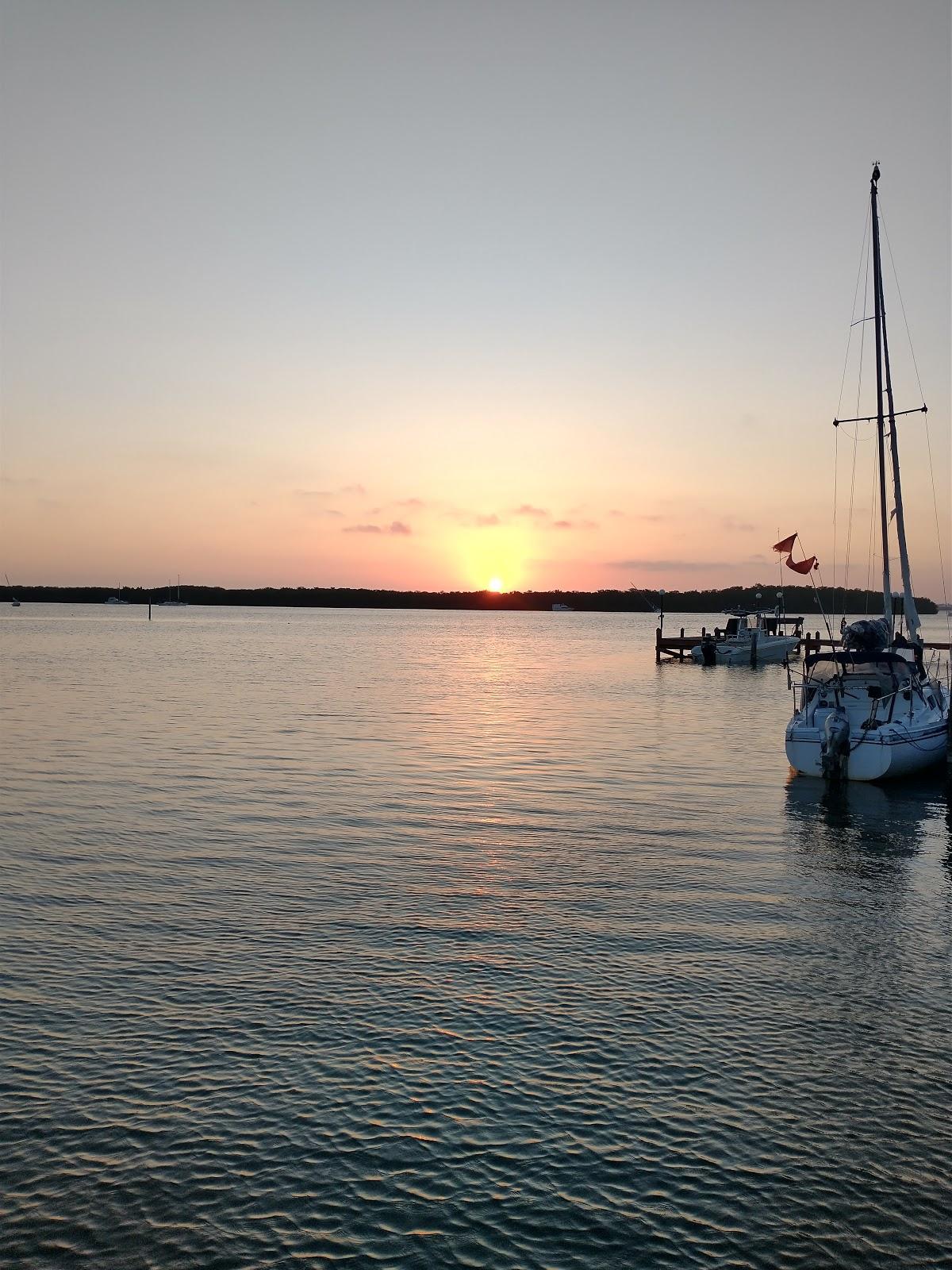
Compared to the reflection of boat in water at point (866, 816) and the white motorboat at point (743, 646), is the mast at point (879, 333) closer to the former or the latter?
the reflection of boat in water at point (866, 816)

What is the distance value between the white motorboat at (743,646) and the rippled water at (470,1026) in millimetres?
61467

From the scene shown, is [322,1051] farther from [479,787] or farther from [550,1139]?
[479,787]

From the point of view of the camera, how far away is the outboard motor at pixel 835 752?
2734 cm

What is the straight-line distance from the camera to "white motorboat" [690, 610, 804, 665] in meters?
86.8

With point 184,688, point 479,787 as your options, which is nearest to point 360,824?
point 479,787

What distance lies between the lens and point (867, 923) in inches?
574

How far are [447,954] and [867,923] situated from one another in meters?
6.38

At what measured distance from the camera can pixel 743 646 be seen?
88.8m

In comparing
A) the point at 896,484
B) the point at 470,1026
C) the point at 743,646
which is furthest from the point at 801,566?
the point at 743,646

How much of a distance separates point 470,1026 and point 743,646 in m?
81.9

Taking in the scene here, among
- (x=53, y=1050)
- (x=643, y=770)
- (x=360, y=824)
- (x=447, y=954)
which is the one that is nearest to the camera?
(x=53, y=1050)

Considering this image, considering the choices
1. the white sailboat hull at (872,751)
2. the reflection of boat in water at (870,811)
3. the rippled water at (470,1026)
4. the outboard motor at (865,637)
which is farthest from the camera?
the outboard motor at (865,637)

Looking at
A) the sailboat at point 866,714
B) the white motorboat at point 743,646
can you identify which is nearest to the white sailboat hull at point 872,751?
the sailboat at point 866,714

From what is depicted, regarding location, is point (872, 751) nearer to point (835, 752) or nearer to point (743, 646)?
point (835, 752)
